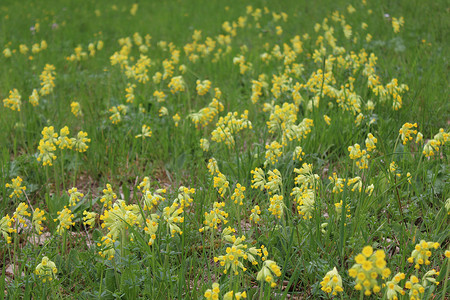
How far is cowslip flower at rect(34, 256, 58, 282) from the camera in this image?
2.44 m

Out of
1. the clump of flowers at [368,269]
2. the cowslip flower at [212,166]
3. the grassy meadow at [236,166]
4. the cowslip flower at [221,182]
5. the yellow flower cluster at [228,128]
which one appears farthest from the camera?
the yellow flower cluster at [228,128]

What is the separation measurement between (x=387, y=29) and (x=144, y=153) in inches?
190

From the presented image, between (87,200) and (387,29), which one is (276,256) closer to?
(87,200)

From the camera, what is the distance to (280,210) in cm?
272

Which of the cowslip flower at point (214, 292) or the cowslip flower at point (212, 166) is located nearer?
the cowslip flower at point (214, 292)

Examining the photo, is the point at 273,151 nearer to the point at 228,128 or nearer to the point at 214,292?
the point at 228,128

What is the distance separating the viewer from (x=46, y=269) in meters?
2.45

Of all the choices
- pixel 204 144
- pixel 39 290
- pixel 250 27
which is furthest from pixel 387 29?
pixel 39 290

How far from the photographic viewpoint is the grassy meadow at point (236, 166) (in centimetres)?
259

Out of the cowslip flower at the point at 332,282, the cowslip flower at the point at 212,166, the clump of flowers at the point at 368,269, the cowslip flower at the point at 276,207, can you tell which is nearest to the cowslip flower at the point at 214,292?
the cowslip flower at the point at 332,282

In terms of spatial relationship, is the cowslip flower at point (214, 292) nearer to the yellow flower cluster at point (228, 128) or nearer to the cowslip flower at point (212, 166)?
the cowslip flower at point (212, 166)

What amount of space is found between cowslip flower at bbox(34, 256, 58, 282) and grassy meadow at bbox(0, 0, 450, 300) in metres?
0.01

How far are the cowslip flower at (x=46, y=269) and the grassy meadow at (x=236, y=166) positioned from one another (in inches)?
0.4

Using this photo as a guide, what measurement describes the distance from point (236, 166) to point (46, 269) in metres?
1.78
